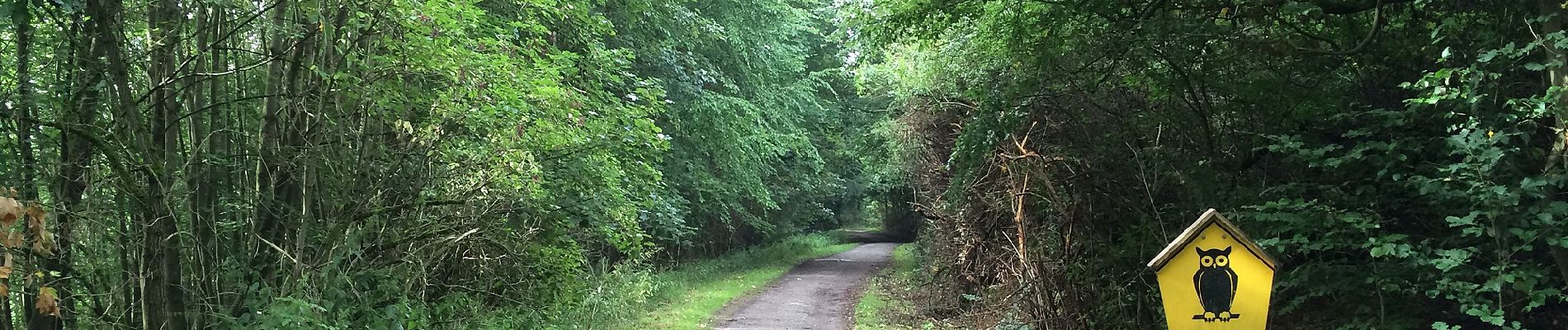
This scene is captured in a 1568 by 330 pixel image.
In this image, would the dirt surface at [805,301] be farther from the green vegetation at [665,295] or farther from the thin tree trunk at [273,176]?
the thin tree trunk at [273,176]

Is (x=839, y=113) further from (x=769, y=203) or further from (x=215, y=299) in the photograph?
(x=215, y=299)

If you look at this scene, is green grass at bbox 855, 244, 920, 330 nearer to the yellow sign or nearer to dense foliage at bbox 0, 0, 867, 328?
dense foliage at bbox 0, 0, 867, 328

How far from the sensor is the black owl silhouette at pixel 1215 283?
3.98 meters

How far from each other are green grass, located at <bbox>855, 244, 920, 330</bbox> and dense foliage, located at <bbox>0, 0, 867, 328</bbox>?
4.42 meters

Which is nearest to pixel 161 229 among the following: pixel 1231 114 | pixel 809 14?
pixel 1231 114

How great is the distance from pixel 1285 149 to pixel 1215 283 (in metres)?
2.42

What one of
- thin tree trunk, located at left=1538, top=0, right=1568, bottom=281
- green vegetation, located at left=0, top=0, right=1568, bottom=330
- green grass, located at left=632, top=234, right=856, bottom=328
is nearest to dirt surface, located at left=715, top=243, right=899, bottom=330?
green grass, located at left=632, top=234, right=856, bottom=328

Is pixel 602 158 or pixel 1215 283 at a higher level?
pixel 602 158

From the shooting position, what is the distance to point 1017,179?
838 centimetres

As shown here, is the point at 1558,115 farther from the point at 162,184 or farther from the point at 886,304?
the point at 886,304

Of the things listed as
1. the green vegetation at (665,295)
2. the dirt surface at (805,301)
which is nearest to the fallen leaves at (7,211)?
the green vegetation at (665,295)

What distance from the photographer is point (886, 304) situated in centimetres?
1454

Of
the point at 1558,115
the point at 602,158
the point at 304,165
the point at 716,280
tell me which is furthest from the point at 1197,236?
the point at 716,280

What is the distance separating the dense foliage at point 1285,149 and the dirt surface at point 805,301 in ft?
12.7
